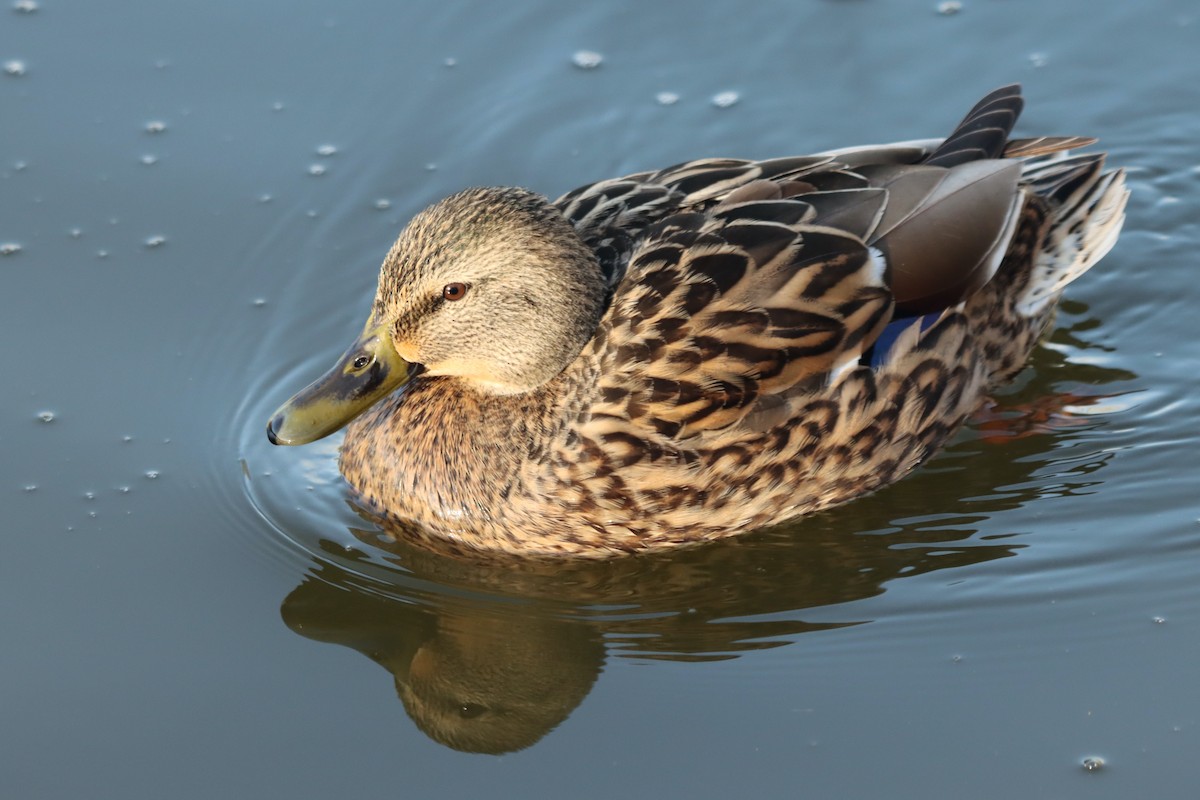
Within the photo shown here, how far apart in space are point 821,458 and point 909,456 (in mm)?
571

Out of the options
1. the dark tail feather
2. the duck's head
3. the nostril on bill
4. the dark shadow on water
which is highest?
the dark tail feather

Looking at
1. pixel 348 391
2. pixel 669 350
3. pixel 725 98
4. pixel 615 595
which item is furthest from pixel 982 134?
pixel 348 391

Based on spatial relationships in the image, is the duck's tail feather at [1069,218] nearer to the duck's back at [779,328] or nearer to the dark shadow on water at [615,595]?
the duck's back at [779,328]

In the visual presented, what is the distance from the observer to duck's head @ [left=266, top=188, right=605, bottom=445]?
22.8 feet

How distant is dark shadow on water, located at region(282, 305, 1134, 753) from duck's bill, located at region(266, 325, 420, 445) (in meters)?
0.59

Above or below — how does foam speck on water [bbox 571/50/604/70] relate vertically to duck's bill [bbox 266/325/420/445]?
above

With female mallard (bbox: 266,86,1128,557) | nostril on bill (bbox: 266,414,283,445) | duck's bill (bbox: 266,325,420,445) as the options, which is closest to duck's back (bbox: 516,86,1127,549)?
female mallard (bbox: 266,86,1128,557)

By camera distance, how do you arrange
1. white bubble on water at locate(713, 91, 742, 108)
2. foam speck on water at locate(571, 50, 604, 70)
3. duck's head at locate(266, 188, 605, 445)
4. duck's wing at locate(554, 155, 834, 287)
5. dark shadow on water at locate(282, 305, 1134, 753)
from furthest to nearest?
1. foam speck on water at locate(571, 50, 604, 70)
2. white bubble on water at locate(713, 91, 742, 108)
3. duck's wing at locate(554, 155, 834, 287)
4. duck's head at locate(266, 188, 605, 445)
5. dark shadow on water at locate(282, 305, 1134, 753)

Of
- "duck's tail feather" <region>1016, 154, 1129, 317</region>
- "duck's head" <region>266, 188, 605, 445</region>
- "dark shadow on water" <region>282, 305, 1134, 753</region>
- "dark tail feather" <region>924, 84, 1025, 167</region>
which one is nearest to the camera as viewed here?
"dark shadow on water" <region>282, 305, 1134, 753</region>

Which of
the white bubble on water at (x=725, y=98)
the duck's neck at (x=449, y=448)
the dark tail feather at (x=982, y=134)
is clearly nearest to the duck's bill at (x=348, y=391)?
the duck's neck at (x=449, y=448)

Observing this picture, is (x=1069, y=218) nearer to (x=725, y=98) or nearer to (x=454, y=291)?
(x=725, y=98)

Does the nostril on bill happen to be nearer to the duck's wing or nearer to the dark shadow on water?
the dark shadow on water

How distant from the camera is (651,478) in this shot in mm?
7090

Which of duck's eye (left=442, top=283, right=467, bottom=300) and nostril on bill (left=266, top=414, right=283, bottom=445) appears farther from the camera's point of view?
nostril on bill (left=266, top=414, right=283, bottom=445)
